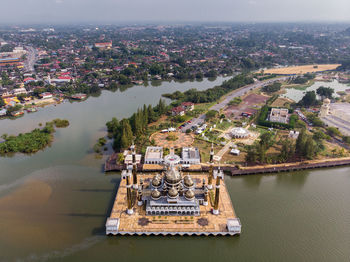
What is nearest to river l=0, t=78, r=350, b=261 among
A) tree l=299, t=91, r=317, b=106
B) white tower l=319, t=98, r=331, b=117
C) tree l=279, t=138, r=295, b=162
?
tree l=279, t=138, r=295, b=162

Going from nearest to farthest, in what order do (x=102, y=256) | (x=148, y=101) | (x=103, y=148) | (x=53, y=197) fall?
(x=102, y=256) → (x=53, y=197) → (x=103, y=148) → (x=148, y=101)

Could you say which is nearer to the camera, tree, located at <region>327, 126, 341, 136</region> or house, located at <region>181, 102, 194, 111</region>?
tree, located at <region>327, 126, 341, 136</region>

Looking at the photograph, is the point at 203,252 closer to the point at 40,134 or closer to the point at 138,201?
the point at 138,201

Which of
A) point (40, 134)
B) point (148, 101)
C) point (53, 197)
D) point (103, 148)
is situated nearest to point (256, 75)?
point (148, 101)

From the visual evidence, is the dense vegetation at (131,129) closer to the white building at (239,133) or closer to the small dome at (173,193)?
the small dome at (173,193)

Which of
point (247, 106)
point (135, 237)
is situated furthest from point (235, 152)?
point (247, 106)

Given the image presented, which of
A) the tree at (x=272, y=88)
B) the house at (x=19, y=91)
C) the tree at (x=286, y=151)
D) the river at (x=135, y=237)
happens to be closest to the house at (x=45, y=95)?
the house at (x=19, y=91)

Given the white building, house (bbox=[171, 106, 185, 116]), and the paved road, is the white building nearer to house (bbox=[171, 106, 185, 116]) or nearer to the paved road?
the paved road
